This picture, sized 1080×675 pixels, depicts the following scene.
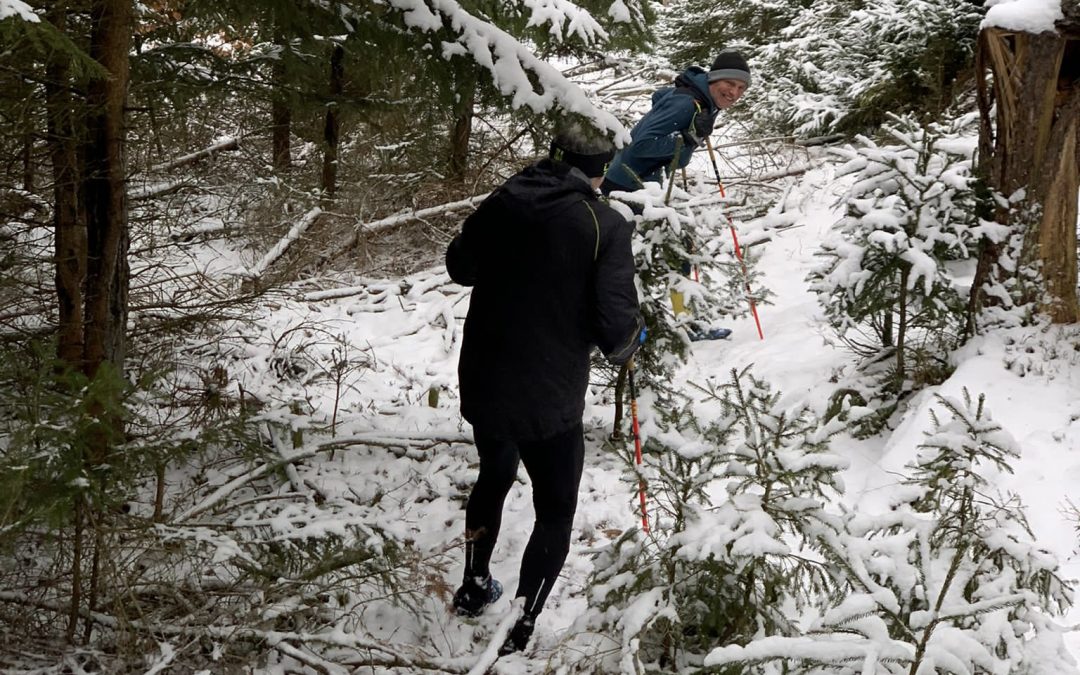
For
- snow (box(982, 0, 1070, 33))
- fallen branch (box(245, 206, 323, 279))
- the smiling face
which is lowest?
fallen branch (box(245, 206, 323, 279))

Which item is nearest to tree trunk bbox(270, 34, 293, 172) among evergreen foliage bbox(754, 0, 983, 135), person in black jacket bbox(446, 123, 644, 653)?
person in black jacket bbox(446, 123, 644, 653)

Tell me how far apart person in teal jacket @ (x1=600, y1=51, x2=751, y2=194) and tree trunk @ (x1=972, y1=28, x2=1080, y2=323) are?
1.66 m

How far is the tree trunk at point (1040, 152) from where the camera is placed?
16.6ft

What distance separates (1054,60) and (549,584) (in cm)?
455

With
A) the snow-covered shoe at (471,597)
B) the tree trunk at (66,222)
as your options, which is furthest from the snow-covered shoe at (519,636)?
the tree trunk at (66,222)

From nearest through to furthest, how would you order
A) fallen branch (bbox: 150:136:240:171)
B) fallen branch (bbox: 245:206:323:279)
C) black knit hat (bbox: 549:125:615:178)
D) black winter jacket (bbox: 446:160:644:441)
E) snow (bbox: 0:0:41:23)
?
snow (bbox: 0:0:41:23) < black winter jacket (bbox: 446:160:644:441) < black knit hat (bbox: 549:125:615:178) < fallen branch (bbox: 150:136:240:171) < fallen branch (bbox: 245:206:323:279)

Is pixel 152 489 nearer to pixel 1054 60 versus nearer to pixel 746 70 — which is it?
pixel 746 70

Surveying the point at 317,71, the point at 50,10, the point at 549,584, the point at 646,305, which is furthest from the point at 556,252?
the point at 317,71

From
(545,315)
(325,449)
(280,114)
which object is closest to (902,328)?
(545,315)

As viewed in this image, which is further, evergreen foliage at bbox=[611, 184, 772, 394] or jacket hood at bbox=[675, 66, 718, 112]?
jacket hood at bbox=[675, 66, 718, 112]

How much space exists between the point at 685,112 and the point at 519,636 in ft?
12.9

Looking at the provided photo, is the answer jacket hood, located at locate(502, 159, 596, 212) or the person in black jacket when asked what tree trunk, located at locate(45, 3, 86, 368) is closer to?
the person in black jacket

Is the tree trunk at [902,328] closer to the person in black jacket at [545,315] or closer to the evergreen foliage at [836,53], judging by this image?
the person in black jacket at [545,315]

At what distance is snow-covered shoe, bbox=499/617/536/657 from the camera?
3.31 m
